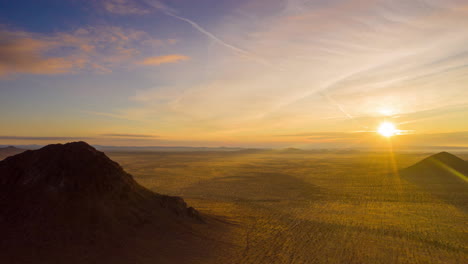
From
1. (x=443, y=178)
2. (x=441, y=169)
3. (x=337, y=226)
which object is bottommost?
(x=337, y=226)

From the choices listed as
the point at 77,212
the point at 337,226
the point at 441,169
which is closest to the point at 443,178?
the point at 441,169

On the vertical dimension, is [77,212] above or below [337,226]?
above

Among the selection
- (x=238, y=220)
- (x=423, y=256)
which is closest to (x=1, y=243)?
(x=238, y=220)

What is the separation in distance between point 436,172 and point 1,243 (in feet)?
172

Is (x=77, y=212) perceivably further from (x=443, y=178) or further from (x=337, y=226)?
(x=443, y=178)

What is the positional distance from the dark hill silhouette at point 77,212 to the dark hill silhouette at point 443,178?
85.1ft

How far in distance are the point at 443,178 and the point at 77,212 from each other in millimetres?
46599

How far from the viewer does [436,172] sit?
1593 inches

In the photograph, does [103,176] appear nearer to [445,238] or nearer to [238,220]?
[238,220]

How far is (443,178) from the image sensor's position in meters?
37.3

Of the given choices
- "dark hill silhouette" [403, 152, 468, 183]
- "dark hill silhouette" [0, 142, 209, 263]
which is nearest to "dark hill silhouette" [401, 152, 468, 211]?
"dark hill silhouette" [403, 152, 468, 183]

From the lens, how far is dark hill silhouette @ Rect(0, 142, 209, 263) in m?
10.9

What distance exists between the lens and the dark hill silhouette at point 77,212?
10.9m

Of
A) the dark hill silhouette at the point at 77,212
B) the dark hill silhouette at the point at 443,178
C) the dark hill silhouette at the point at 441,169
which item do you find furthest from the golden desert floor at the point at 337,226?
the dark hill silhouette at the point at 441,169
